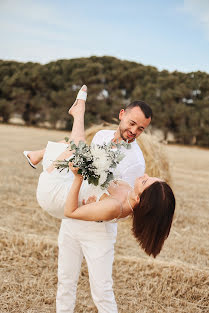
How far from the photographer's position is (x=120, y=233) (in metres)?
5.03

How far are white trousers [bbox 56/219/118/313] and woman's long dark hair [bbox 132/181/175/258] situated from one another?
0.28 metres

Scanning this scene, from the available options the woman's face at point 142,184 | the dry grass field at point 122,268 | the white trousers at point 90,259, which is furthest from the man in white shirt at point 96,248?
the dry grass field at point 122,268

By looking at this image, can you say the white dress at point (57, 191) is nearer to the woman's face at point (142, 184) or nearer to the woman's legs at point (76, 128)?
the woman's face at point (142, 184)

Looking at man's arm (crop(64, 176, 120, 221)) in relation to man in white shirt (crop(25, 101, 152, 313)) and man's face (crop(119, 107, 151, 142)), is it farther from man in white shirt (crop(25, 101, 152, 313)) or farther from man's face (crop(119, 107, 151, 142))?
man's face (crop(119, 107, 151, 142))

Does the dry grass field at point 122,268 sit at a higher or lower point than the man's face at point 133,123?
lower

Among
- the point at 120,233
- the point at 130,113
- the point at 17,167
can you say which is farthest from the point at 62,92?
the point at 130,113

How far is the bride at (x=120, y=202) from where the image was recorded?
2277 mm

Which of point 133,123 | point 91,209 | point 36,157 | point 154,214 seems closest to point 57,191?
point 91,209

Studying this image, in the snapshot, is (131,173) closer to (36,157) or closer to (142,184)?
(142,184)

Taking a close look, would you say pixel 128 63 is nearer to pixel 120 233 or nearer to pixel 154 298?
pixel 120 233

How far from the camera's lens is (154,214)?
91.7 inches

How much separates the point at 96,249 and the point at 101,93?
65.0ft

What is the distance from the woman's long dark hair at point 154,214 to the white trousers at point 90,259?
0.91ft

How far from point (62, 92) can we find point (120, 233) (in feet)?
67.8
